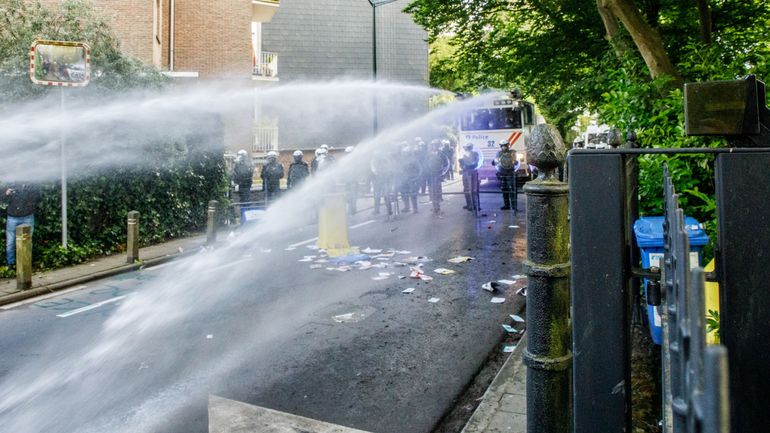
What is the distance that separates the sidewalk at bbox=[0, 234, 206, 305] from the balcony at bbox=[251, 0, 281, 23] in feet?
37.9

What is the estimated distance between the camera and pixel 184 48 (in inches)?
768

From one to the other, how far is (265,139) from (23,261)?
20.7m

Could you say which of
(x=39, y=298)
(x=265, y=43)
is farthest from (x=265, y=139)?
(x=39, y=298)

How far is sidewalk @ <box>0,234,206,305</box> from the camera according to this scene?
809 cm

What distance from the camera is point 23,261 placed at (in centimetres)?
806

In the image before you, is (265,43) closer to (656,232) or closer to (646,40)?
(646,40)

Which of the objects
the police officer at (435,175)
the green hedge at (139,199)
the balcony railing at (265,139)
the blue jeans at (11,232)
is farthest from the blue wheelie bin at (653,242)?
the balcony railing at (265,139)

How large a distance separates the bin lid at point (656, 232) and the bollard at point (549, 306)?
1883mm

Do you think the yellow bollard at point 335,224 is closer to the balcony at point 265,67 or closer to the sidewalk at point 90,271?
the sidewalk at point 90,271

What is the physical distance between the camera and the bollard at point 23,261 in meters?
8.06

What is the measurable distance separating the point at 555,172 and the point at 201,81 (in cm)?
1912

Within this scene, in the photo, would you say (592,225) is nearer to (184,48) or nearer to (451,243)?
(451,243)

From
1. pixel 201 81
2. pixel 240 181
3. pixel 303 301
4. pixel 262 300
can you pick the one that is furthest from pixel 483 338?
pixel 201 81

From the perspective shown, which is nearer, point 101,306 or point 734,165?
point 734,165
